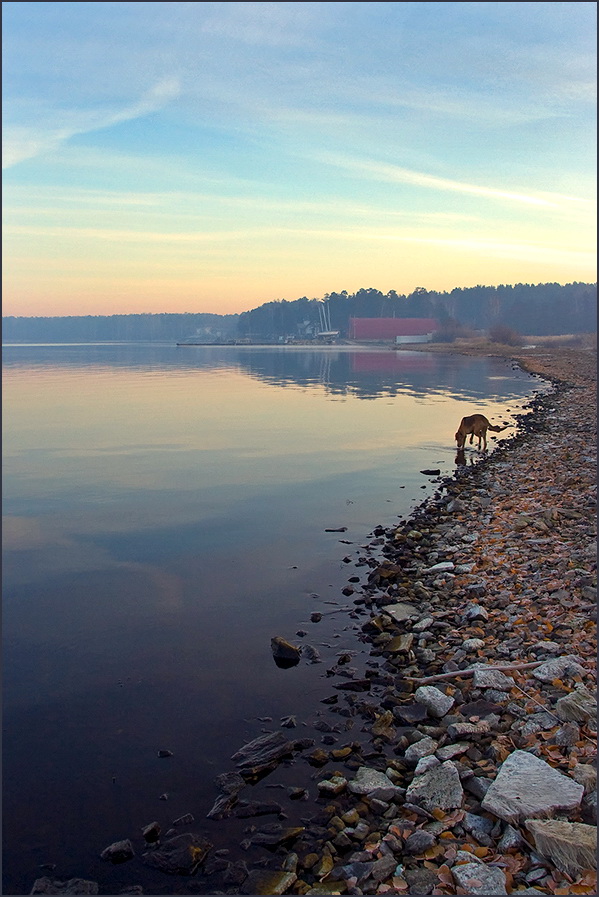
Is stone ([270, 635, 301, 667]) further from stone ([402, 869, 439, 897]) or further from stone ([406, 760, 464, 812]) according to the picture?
stone ([402, 869, 439, 897])

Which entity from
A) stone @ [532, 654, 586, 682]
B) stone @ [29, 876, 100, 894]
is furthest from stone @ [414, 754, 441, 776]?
stone @ [29, 876, 100, 894]

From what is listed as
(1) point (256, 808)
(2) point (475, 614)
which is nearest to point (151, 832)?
(1) point (256, 808)

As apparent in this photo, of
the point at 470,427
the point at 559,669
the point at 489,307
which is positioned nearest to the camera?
the point at 559,669

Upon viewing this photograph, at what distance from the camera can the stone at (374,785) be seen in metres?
5.27

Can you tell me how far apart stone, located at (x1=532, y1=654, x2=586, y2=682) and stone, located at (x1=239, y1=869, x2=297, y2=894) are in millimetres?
3152

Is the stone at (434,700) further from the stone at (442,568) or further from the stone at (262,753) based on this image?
the stone at (442,568)

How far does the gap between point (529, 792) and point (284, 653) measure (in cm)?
330

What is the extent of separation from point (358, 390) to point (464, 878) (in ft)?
130

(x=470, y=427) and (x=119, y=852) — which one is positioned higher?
(x=470, y=427)

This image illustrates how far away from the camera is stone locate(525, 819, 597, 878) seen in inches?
168

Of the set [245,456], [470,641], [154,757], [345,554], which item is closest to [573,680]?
[470,641]

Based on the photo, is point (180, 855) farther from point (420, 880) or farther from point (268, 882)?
point (420, 880)

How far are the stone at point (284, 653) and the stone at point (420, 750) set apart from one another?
6.68ft

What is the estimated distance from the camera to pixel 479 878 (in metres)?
4.31
